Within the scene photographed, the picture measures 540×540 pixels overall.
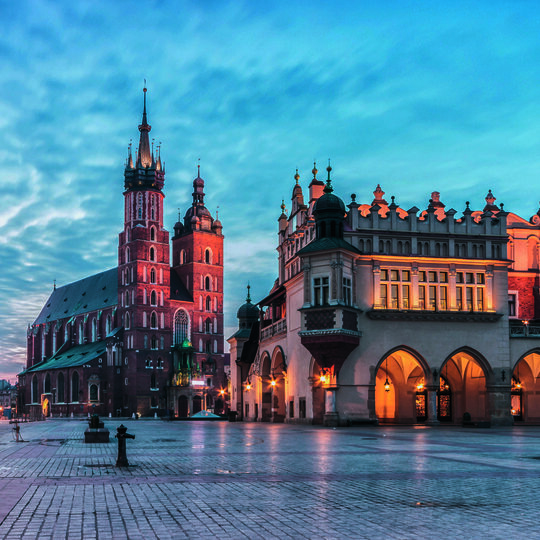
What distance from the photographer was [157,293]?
126438 millimetres

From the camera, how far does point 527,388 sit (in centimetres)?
5172

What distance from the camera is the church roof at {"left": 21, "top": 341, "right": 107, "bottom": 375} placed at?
126000 millimetres

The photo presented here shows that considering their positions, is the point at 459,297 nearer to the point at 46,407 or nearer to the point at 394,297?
the point at 394,297

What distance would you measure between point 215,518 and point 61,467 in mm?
8448

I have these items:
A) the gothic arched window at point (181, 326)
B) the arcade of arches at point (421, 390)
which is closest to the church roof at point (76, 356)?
the gothic arched window at point (181, 326)

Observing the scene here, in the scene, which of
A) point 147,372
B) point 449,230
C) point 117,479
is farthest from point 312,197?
point 147,372

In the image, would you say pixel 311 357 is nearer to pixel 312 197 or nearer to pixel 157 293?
pixel 312 197

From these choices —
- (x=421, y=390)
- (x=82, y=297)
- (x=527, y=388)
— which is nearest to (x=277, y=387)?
(x=421, y=390)

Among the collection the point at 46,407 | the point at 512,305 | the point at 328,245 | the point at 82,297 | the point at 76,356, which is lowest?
the point at 46,407

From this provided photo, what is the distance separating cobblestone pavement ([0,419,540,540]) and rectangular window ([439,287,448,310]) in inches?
1063

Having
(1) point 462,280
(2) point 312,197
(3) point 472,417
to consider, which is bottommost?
(3) point 472,417

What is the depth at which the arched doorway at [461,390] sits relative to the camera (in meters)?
50.1

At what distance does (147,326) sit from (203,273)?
662 inches

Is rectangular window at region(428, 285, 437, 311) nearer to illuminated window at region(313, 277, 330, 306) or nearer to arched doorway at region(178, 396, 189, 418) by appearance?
illuminated window at region(313, 277, 330, 306)
